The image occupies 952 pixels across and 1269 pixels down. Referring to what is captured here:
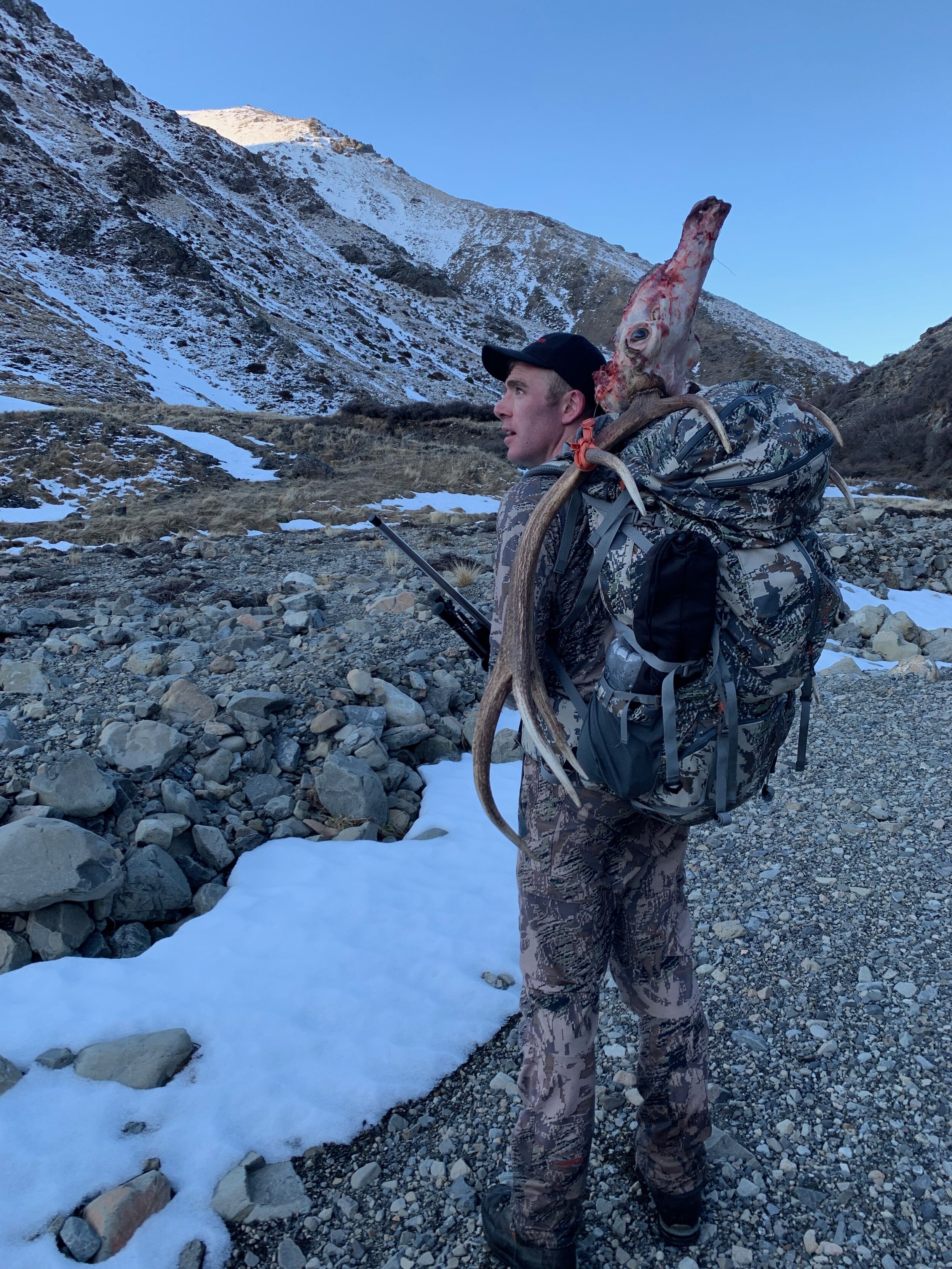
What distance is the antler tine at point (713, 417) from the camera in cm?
133

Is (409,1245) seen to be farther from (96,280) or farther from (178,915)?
(96,280)

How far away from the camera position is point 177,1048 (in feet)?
8.39

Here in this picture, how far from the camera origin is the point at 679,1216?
1992mm

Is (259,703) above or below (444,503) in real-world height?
above

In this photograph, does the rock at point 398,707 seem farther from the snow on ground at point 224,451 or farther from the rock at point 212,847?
the snow on ground at point 224,451

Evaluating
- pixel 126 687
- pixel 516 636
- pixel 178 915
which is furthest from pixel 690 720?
pixel 126 687

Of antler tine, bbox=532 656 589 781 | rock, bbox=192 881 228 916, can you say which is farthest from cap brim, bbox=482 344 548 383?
rock, bbox=192 881 228 916

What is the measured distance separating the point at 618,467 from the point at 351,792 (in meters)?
3.35

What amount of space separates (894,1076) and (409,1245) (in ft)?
5.47

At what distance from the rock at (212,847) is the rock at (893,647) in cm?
683

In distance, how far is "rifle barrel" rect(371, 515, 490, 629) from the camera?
2.62 m

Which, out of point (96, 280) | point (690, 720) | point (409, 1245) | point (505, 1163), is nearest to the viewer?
point (690, 720)

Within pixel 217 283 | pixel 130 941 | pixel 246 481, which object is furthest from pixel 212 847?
pixel 217 283

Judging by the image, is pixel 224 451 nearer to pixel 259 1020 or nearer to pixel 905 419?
pixel 259 1020
